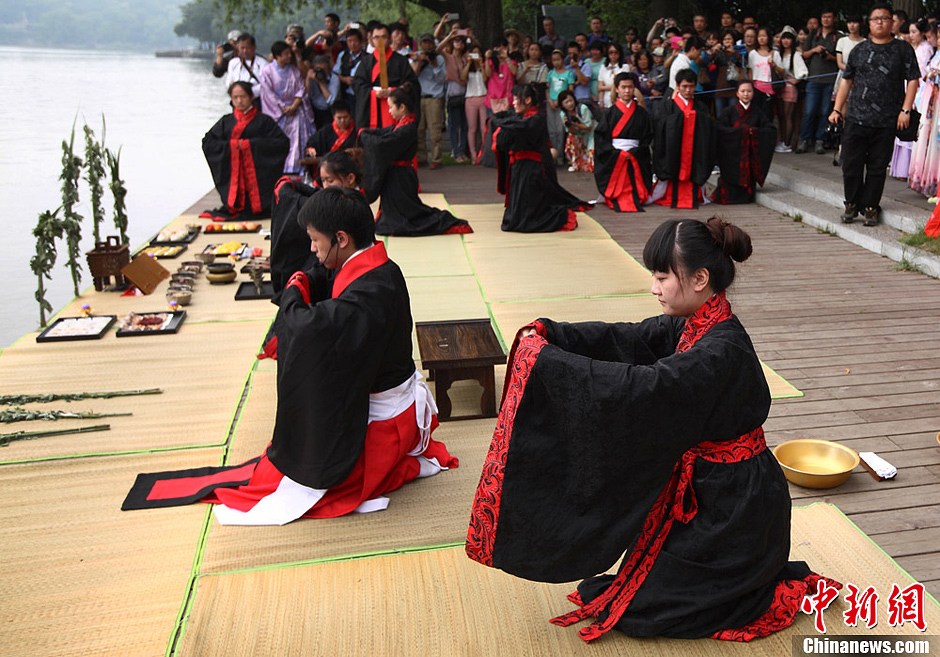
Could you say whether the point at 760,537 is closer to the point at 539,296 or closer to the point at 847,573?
the point at 847,573

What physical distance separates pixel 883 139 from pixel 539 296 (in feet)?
10.0

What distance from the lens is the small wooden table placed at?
13.2 ft

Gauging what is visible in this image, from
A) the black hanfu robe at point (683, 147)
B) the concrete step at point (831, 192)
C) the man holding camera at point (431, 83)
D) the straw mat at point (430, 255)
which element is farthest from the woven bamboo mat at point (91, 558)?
the man holding camera at point (431, 83)

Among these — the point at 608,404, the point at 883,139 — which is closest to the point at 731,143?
the point at 883,139

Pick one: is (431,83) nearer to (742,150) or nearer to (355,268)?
(742,150)

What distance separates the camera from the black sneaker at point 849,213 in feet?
24.1

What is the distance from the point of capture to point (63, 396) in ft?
14.3

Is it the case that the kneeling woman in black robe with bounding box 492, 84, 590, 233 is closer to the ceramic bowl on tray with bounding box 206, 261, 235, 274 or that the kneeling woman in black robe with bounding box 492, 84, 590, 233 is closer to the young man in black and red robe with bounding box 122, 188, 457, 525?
the ceramic bowl on tray with bounding box 206, 261, 235, 274

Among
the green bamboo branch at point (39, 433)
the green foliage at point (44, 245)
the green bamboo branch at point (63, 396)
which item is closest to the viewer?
the green bamboo branch at point (39, 433)

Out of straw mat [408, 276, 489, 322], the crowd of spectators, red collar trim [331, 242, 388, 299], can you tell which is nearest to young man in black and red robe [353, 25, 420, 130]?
the crowd of spectators

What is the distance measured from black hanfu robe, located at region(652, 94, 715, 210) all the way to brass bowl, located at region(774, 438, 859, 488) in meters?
5.54

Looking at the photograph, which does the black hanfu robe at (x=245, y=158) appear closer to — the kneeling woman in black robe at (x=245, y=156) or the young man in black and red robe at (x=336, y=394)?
the kneeling woman in black robe at (x=245, y=156)

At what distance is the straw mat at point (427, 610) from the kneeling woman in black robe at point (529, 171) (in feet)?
16.9

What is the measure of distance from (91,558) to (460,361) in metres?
1.70
